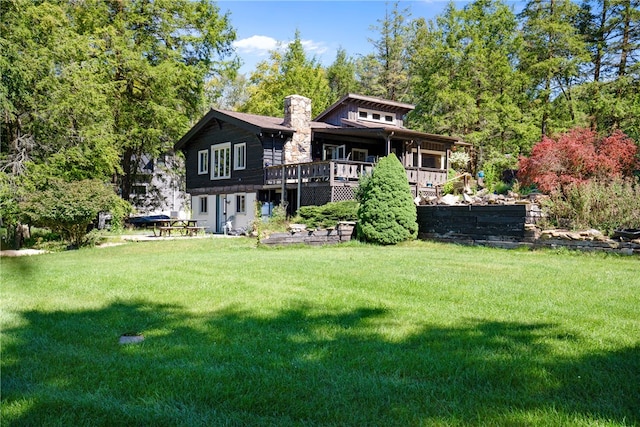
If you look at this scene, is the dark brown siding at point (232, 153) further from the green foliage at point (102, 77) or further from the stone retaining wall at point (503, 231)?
the stone retaining wall at point (503, 231)

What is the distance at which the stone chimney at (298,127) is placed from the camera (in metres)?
23.1

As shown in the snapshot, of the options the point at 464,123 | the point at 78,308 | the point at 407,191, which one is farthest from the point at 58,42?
the point at 464,123

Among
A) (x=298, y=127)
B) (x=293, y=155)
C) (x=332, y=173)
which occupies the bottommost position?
(x=332, y=173)

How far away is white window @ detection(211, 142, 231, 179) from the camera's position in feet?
85.1

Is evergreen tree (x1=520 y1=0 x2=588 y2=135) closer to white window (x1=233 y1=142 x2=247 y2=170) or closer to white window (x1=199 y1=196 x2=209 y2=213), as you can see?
white window (x1=233 y1=142 x2=247 y2=170)

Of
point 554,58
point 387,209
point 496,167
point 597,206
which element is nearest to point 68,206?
point 387,209

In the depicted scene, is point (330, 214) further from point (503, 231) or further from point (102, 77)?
point (102, 77)

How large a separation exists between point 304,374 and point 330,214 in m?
12.9

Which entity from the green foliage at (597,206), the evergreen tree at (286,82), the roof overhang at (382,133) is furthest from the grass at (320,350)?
the evergreen tree at (286,82)

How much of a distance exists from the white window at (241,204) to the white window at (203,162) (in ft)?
11.9

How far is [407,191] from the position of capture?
48.3 feet

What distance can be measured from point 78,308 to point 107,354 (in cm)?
196

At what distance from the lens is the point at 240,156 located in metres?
24.9

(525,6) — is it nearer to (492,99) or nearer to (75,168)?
(492,99)
